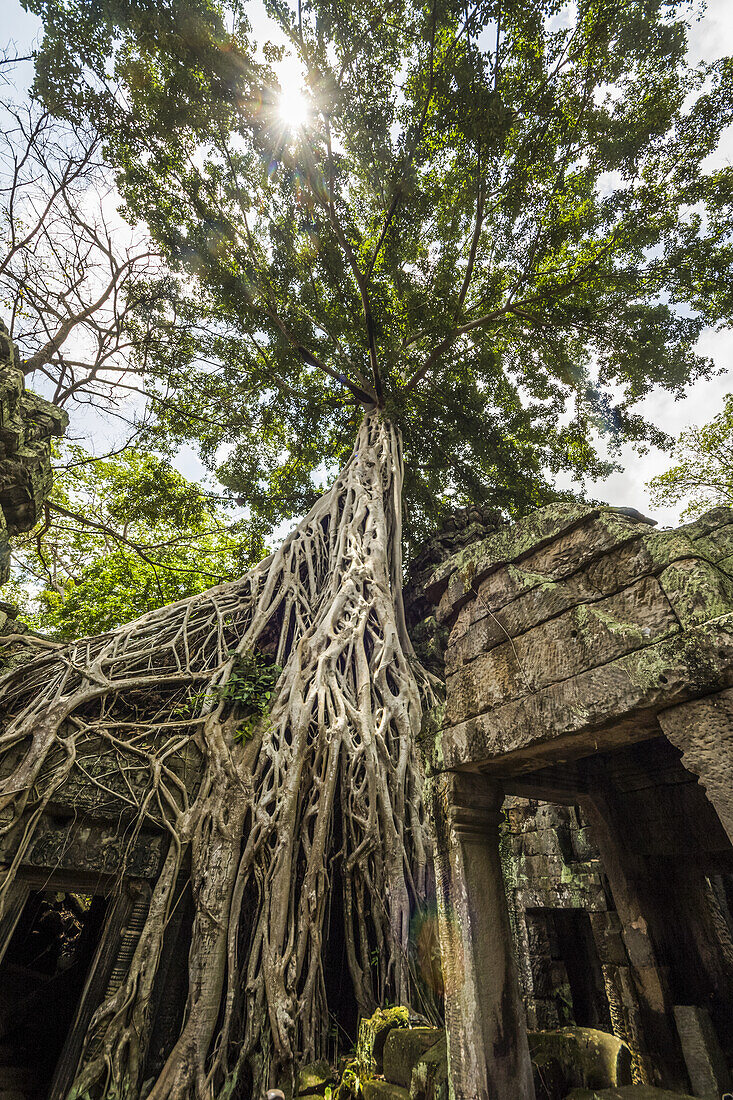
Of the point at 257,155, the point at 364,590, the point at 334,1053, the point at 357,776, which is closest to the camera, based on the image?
the point at 334,1053

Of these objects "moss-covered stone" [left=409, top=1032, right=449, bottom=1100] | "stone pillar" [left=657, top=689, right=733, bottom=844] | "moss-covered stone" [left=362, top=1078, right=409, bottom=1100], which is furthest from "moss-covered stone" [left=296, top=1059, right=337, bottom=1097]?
"stone pillar" [left=657, top=689, right=733, bottom=844]

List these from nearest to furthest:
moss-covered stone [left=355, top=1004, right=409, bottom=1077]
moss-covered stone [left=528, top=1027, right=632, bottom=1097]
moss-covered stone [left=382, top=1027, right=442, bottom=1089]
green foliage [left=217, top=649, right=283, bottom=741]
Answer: moss-covered stone [left=528, top=1027, right=632, bottom=1097], moss-covered stone [left=382, top=1027, right=442, bottom=1089], moss-covered stone [left=355, top=1004, right=409, bottom=1077], green foliage [left=217, top=649, right=283, bottom=741]

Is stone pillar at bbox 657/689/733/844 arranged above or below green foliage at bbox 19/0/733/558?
below

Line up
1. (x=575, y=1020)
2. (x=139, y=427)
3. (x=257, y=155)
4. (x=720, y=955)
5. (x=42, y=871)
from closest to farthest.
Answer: (x=720, y=955), (x=42, y=871), (x=575, y=1020), (x=257, y=155), (x=139, y=427)

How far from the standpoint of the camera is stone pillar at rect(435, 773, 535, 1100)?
5.56 feet

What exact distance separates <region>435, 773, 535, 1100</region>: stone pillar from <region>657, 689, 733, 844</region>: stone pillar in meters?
0.95

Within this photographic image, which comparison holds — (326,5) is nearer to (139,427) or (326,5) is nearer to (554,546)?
(139,427)

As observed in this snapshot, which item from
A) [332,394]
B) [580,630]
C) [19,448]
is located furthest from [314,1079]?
[332,394]

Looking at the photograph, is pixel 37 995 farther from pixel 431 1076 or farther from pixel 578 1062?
pixel 578 1062

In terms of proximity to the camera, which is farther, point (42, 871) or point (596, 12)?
point (596, 12)

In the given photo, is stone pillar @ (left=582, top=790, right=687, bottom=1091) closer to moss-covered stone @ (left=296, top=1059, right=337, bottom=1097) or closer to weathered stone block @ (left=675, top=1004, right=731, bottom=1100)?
weathered stone block @ (left=675, top=1004, right=731, bottom=1100)

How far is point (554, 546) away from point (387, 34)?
21.0 ft

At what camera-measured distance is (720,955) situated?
2740 millimetres

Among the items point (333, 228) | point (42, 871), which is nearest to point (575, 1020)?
point (42, 871)
